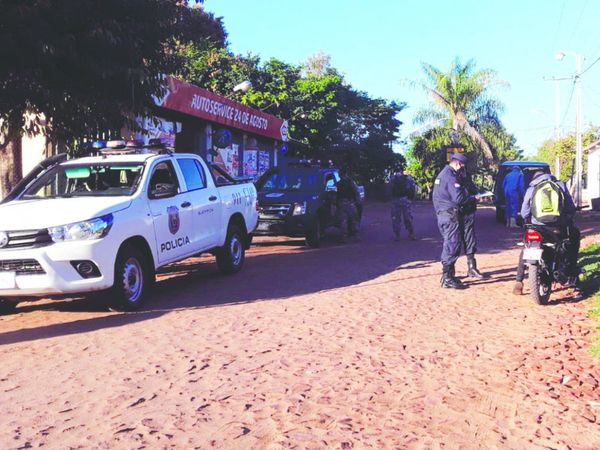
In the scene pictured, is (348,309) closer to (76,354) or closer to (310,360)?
(310,360)

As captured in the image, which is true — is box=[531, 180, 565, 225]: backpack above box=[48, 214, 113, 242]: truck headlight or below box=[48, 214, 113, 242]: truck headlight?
above

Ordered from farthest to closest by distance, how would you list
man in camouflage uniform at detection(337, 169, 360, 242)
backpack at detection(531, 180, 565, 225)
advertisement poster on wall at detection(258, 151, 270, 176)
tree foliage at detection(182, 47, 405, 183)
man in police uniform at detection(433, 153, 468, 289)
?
tree foliage at detection(182, 47, 405, 183), advertisement poster on wall at detection(258, 151, 270, 176), man in camouflage uniform at detection(337, 169, 360, 242), man in police uniform at detection(433, 153, 468, 289), backpack at detection(531, 180, 565, 225)

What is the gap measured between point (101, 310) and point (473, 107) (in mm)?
35397

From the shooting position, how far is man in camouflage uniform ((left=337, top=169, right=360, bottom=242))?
14781 mm

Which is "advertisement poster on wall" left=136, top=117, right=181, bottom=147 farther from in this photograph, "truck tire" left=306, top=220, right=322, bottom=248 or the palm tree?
the palm tree

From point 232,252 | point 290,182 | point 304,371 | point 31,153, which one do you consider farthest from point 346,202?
point 304,371

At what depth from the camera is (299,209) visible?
13.2 metres

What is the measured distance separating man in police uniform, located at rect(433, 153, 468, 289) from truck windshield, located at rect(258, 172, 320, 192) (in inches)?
219

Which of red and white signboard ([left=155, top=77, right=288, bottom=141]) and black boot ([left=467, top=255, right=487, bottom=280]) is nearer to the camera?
black boot ([left=467, top=255, right=487, bottom=280])

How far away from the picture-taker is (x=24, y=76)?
28.0ft

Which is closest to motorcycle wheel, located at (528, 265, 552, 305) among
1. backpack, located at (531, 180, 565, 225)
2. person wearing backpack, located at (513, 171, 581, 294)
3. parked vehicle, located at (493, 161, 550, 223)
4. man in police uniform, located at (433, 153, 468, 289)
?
person wearing backpack, located at (513, 171, 581, 294)

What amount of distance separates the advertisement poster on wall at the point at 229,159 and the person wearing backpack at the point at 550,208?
43.5ft

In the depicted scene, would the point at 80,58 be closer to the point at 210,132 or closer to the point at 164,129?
the point at 164,129

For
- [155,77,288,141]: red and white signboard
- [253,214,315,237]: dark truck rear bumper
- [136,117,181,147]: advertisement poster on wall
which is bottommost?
[253,214,315,237]: dark truck rear bumper
